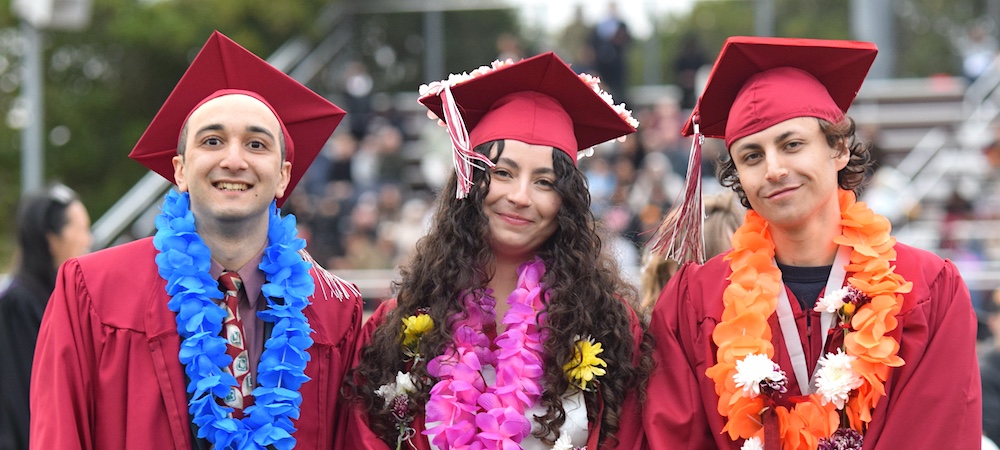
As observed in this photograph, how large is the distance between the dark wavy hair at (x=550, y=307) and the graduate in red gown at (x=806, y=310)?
0.14 m

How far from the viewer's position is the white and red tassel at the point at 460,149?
12.8 ft

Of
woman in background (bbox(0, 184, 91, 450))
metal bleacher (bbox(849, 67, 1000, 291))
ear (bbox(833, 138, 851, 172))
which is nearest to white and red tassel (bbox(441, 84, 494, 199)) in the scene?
ear (bbox(833, 138, 851, 172))

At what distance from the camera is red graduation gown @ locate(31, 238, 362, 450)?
3473mm

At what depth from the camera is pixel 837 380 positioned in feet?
11.7

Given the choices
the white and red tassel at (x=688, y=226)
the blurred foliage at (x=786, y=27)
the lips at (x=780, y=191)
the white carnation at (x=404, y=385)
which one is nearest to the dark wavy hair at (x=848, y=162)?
the white and red tassel at (x=688, y=226)

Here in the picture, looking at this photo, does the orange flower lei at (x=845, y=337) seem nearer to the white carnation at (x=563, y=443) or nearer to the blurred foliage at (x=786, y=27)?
the white carnation at (x=563, y=443)

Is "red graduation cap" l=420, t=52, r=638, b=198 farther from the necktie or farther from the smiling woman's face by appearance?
the necktie

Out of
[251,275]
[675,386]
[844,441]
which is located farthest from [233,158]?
[844,441]

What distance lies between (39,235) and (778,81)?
3.51 metres

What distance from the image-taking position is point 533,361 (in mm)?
3852

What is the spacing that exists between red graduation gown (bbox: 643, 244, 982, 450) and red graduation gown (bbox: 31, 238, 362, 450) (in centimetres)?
155

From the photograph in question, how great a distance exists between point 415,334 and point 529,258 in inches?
19.5

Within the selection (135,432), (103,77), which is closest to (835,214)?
(135,432)

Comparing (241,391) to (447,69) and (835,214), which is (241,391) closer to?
(835,214)
